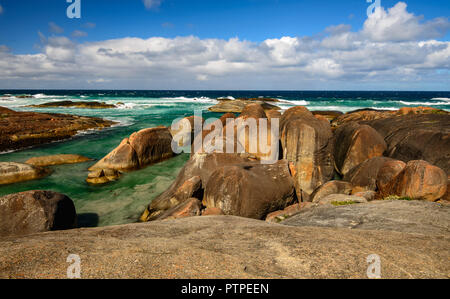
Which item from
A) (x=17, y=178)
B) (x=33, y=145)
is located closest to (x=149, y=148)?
(x=17, y=178)

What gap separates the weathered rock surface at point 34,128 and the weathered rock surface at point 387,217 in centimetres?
2130

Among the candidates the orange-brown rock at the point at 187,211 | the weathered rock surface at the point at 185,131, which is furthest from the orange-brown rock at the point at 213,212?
the weathered rock surface at the point at 185,131

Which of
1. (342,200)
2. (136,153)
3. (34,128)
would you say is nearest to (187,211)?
(342,200)

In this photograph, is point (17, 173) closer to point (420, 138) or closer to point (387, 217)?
point (387, 217)

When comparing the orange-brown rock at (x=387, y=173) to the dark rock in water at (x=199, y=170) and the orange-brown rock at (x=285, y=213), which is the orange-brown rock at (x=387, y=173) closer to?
the orange-brown rock at (x=285, y=213)

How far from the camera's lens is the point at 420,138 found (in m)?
11.2

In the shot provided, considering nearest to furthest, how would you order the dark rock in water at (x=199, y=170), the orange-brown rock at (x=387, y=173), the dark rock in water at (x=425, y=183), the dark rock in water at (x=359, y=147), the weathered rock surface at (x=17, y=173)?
the dark rock in water at (x=425, y=183) → the orange-brown rock at (x=387, y=173) → the dark rock in water at (x=199, y=170) → the weathered rock surface at (x=17, y=173) → the dark rock in water at (x=359, y=147)

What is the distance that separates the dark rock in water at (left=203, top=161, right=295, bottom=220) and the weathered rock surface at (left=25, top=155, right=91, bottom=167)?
36.8 feet

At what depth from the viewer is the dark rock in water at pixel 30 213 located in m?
6.86

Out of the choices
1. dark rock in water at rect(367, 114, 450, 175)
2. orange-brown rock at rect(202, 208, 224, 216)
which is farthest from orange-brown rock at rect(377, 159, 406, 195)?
orange-brown rock at rect(202, 208, 224, 216)

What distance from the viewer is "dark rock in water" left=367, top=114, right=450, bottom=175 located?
1010 centimetres

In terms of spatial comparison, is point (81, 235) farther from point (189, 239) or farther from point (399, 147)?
point (399, 147)

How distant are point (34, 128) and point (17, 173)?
1287 cm

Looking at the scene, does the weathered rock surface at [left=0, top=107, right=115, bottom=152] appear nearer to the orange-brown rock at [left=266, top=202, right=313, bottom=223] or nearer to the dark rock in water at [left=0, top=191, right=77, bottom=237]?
the dark rock in water at [left=0, top=191, right=77, bottom=237]
